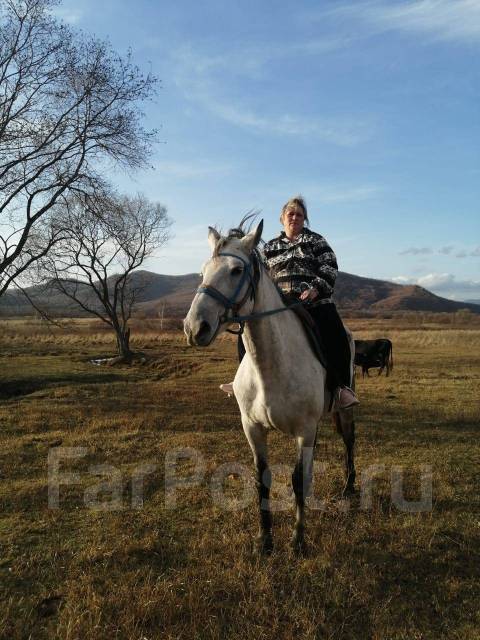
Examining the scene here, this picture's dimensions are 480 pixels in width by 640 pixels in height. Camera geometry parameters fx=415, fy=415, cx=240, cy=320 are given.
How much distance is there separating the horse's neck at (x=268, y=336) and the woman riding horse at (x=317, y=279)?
712 millimetres

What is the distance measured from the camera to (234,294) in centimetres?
332

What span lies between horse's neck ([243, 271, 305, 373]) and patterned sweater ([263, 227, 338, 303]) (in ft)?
2.53

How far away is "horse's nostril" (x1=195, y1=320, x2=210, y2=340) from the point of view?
9.71 ft

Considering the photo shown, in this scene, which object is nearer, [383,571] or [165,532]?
[383,571]

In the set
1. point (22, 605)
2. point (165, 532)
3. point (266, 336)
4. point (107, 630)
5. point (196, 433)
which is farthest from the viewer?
point (196, 433)

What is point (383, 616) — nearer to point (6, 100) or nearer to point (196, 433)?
point (196, 433)

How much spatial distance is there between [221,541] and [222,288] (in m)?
2.77

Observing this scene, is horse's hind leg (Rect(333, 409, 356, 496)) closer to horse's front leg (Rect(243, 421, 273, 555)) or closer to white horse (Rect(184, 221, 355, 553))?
white horse (Rect(184, 221, 355, 553))

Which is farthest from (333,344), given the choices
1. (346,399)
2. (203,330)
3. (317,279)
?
(203,330)

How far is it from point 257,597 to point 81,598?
145 cm

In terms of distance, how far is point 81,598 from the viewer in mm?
3406

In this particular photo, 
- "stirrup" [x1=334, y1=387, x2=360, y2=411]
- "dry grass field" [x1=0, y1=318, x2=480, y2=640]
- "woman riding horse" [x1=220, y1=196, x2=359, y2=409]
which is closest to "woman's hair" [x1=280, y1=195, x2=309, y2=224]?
"woman riding horse" [x1=220, y1=196, x2=359, y2=409]

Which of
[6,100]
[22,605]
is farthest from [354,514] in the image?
[6,100]

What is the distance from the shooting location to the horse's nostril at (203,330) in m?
2.96
